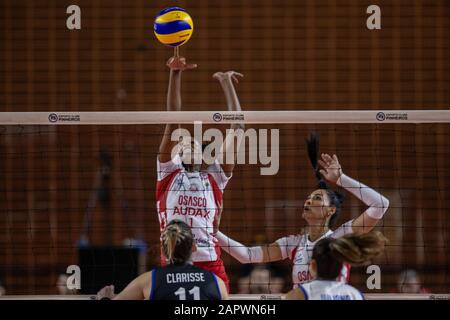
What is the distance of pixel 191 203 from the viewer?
6387 mm

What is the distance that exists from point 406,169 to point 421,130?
2.12 feet

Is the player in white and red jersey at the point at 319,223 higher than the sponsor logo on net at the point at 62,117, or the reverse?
the sponsor logo on net at the point at 62,117

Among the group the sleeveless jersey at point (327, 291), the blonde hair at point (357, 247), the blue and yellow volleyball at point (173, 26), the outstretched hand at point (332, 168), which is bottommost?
the sleeveless jersey at point (327, 291)

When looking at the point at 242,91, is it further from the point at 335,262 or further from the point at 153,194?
the point at 335,262

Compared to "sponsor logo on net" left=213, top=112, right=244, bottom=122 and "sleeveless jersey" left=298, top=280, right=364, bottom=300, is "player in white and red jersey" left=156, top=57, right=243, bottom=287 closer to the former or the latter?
"sponsor logo on net" left=213, top=112, right=244, bottom=122

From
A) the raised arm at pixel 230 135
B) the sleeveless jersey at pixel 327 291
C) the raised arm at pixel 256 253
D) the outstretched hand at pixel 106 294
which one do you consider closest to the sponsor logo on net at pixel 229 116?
the raised arm at pixel 230 135

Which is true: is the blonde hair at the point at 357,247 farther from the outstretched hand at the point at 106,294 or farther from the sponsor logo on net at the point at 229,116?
the sponsor logo on net at the point at 229,116

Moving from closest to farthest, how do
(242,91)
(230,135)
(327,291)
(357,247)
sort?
(327,291), (357,247), (230,135), (242,91)

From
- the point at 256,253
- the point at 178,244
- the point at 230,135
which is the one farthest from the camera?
the point at 230,135

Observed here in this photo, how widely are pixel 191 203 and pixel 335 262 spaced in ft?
6.22

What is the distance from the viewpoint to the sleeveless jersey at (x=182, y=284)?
482cm

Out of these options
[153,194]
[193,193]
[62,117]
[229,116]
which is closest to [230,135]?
[229,116]

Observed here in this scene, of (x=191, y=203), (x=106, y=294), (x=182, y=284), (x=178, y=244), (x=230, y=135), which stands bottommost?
(x=106, y=294)

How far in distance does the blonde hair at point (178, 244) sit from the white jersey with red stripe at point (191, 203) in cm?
129
